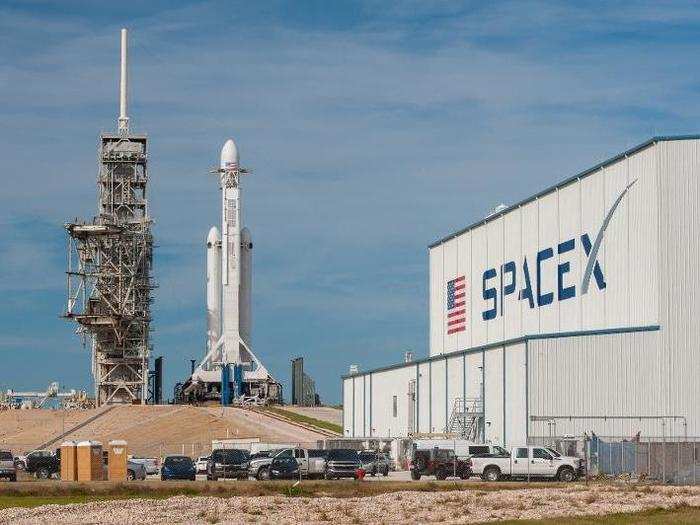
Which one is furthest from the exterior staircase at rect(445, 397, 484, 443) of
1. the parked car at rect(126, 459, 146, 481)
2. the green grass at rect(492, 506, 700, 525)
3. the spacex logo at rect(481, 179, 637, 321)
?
the green grass at rect(492, 506, 700, 525)

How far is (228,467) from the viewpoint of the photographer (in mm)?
67625

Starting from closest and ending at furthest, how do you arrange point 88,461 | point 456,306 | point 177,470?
point 177,470
point 88,461
point 456,306

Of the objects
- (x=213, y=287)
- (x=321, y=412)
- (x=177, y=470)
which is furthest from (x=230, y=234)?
(x=177, y=470)

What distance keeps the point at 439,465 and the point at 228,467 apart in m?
9.77

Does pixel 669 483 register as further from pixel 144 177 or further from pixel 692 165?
pixel 144 177

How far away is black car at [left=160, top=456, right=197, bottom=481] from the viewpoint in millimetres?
68562

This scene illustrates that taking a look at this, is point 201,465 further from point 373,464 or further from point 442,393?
point 442,393

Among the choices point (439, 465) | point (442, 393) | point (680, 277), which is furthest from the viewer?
point (442, 393)

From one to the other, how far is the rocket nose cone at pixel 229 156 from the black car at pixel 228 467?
198 feet

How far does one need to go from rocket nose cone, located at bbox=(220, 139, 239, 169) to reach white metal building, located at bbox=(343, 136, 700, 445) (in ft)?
131

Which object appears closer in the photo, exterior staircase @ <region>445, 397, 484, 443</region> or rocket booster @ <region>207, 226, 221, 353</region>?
exterior staircase @ <region>445, 397, 484, 443</region>

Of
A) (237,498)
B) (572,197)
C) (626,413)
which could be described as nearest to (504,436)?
(626,413)

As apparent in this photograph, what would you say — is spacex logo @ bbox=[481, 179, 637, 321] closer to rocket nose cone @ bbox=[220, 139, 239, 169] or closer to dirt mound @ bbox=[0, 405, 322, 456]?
dirt mound @ bbox=[0, 405, 322, 456]

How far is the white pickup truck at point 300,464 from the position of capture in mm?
66125
